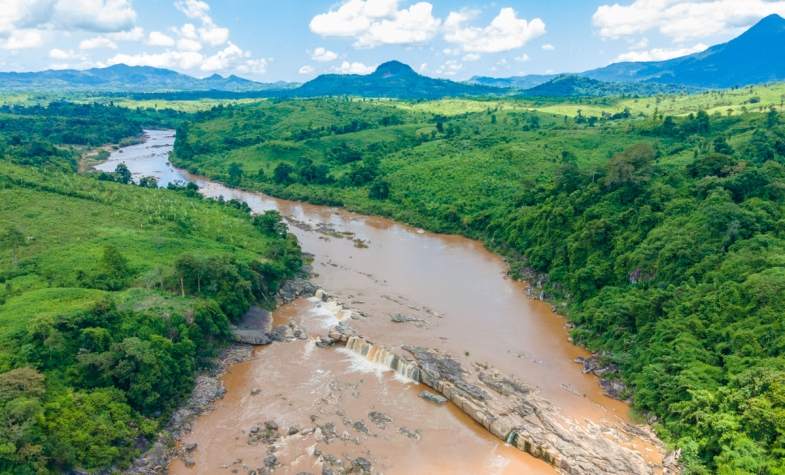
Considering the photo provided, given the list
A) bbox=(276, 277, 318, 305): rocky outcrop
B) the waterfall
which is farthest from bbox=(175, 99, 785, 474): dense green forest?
bbox=(276, 277, 318, 305): rocky outcrop

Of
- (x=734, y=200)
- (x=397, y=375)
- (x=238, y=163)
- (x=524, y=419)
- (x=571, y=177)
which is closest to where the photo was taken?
(x=524, y=419)

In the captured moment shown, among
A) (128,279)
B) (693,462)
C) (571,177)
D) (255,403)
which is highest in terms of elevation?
(571,177)

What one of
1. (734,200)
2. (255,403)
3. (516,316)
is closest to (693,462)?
(516,316)

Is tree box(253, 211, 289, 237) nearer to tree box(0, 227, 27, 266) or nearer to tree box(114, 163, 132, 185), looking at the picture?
tree box(0, 227, 27, 266)

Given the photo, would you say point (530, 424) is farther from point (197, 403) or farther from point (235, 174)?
point (235, 174)

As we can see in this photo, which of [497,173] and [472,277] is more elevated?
[497,173]

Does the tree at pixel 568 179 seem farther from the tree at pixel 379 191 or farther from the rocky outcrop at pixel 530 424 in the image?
the tree at pixel 379 191

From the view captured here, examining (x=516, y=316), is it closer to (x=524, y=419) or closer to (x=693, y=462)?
(x=524, y=419)

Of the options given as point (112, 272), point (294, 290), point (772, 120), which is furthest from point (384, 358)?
point (772, 120)
